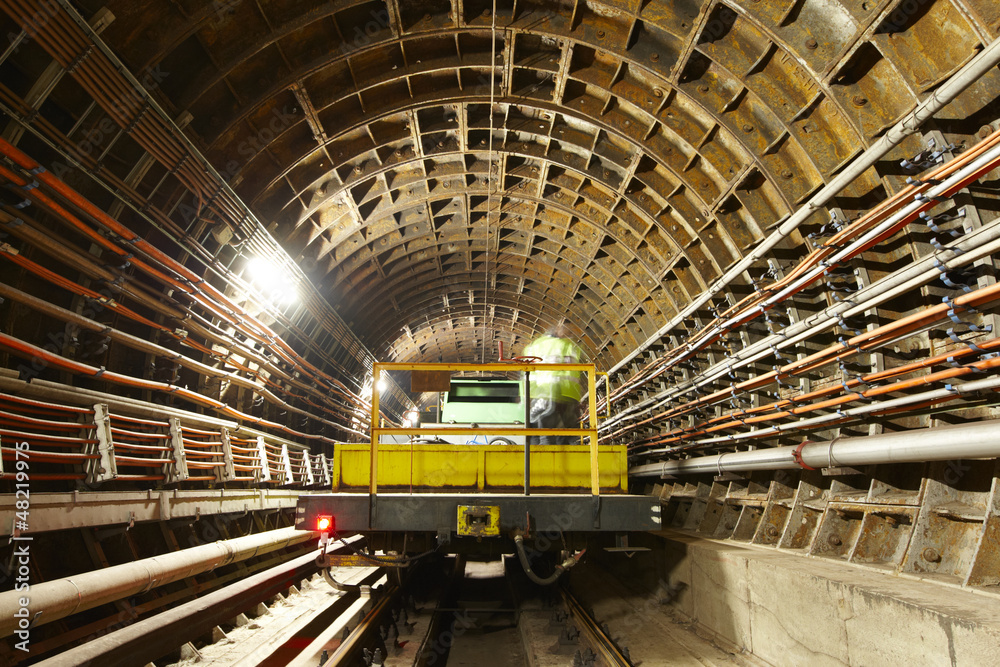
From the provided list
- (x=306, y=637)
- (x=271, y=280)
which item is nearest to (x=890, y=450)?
(x=306, y=637)

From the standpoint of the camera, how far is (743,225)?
8.44 metres

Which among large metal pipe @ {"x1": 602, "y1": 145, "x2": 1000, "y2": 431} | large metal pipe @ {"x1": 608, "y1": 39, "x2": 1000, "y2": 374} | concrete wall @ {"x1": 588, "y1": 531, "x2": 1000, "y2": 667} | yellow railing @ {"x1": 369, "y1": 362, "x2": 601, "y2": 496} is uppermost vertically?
large metal pipe @ {"x1": 608, "y1": 39, "x2": 1000, "y2": 374}

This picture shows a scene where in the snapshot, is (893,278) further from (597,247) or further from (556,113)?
(597,247)

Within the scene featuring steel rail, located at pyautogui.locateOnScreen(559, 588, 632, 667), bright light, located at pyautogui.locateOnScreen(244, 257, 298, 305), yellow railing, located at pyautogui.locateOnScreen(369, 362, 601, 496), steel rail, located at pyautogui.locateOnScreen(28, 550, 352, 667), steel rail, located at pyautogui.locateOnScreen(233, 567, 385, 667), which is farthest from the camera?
bright light, located at pyautogui.locateOnScreen(244, 257, 298, 305)

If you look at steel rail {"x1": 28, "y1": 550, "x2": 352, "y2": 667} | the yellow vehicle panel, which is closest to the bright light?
the yellow vehicle panel

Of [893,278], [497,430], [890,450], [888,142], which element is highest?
[888,142]

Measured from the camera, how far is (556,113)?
370 inches

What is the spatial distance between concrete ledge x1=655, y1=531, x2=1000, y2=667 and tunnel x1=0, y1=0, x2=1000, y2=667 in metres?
0.03

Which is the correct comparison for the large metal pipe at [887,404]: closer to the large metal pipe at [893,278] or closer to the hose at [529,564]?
the large metal pipe at [893,278]

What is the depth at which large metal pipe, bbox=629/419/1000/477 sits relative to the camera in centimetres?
348

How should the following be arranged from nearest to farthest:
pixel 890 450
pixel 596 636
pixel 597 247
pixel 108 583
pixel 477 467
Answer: pixel 890 450 → pixel 108 583 → pixel 596 636 → pixel 477 467 → pixel 597 247

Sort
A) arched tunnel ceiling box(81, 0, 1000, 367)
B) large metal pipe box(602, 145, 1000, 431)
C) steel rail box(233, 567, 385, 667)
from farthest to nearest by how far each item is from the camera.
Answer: arched tunnel ceiling box(81, 0, 1000, 367) < steel rail box(233, 567, 385, 667) < large metal pipe box(602, 145, 1000, 431)

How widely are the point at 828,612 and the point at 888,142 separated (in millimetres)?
3965

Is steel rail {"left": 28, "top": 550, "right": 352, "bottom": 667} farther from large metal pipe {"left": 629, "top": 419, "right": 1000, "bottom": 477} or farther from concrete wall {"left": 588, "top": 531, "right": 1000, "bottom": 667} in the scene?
large metal pipe {"left": 629, "top": 419, "right": 1000, "bottom": 477}
